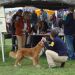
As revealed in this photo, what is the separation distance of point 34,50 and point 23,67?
25.3 inches

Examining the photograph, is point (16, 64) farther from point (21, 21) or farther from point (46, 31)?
point (46, 31)

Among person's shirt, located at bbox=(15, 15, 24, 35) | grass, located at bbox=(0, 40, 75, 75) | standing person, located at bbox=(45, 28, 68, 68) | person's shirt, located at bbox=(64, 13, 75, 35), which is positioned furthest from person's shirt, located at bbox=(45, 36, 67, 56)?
person's shirt, located at bbox=(15, 15, 24, 35)

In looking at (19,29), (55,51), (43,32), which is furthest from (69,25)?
(55,51)

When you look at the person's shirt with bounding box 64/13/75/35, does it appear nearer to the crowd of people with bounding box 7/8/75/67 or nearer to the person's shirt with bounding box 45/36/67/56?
the crowd of people with bounding box 7/8/75/67

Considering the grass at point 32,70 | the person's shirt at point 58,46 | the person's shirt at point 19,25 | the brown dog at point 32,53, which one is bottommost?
the grass at point 32,70

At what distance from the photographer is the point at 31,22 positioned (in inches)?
767

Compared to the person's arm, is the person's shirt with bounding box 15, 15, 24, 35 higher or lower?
higher

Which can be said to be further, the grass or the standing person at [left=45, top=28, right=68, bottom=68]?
the standing person at [left=45, top=28, right=68, bottom=68]

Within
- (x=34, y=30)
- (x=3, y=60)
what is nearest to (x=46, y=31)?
(x=34, y=30)

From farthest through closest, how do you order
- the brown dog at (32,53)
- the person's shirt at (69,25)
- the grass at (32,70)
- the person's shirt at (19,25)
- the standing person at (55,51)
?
the person's shirt at (19,25) → the person's shirt at (69,25) → the brown dog at (32,53) → the standing person at (55,51) → the grass at (32,70)

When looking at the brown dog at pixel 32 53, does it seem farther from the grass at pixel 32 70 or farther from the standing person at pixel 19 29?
the standing person at pixel 19 29

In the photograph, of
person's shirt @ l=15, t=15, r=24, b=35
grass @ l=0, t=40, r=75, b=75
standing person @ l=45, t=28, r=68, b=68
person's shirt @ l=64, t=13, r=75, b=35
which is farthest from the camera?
person's shirt @ l=15, t=15, r=24, b=35

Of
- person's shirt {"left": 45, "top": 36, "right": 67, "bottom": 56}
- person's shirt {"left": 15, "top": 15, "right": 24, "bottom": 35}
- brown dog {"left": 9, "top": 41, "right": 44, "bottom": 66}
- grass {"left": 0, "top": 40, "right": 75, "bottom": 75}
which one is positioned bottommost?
grass {"left": 0, "top": 40, "right": 75, "bottom": 75}

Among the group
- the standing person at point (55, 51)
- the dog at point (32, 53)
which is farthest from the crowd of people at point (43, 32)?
the dog at point (32, 53)
